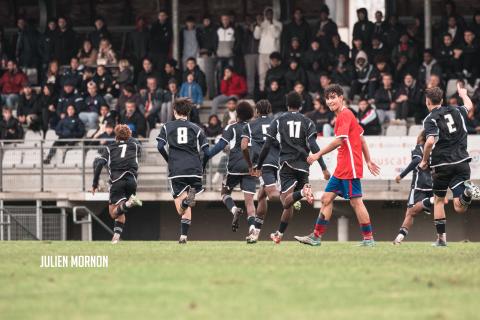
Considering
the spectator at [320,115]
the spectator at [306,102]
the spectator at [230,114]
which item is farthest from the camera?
the spectator at [306,102]

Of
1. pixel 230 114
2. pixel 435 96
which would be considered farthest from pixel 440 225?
pixel 230 114

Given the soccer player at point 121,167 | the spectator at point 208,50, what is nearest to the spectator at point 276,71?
the spectator at point 208,50

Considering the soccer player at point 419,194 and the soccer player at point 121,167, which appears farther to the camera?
the soccer player at point 121,167

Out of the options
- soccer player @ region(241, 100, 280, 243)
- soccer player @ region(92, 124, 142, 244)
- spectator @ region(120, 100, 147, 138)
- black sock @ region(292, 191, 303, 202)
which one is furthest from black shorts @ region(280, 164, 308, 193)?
spectator @ region(120, 100, 147, 138)

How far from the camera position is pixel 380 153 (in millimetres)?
26203

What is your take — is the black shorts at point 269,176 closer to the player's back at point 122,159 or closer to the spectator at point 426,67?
the player's back at point 122,159

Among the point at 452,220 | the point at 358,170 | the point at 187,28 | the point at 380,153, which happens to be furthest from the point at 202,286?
the point at 187,28

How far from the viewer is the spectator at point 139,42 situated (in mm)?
32156

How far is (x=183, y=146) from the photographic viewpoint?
17.8m

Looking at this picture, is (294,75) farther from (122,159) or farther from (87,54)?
(122,159)

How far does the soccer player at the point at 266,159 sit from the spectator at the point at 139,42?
44.2 ft

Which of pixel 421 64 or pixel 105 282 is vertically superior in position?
pixel 421 64

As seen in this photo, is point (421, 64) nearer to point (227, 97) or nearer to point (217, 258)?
point (227, 97)

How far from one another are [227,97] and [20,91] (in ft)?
19.4
